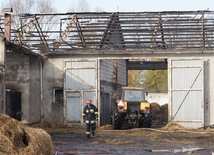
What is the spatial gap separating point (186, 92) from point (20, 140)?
16023mm

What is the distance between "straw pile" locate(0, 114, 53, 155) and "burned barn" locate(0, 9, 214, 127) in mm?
12803

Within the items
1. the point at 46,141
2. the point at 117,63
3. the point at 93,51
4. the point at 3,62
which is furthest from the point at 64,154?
the point at 117,63

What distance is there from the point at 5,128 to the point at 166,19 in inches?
783

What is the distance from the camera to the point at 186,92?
27.2m

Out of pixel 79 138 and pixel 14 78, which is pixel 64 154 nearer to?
pixel 79 138

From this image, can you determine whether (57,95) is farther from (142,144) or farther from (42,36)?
(142,144)

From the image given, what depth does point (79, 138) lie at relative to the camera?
20984 millimetres

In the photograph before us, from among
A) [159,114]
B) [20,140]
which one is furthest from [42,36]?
[20,140]

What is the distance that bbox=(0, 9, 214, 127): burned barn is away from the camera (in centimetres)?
2719

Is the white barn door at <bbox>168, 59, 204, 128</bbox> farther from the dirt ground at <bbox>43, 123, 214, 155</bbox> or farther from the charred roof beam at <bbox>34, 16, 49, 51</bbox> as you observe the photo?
the charred roof beam at <bbox>34, 16, 49, 51</bbox>

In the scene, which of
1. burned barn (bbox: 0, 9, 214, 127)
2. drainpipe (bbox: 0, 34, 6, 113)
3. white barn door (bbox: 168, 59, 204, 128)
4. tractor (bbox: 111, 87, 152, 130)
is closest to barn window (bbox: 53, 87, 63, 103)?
burned barn (bbox: 0, 9, 214, 127)

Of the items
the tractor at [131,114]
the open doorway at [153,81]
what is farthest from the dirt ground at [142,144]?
the open doorway at [153,81]

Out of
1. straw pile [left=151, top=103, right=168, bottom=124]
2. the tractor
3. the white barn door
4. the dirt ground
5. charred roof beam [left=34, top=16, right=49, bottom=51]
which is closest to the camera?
A: the dirt ground

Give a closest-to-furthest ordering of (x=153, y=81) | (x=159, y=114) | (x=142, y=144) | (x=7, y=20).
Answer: (x=142, y=144) < (x=7, y=20) < (x=159, y=114) < (x=153, y=81)
